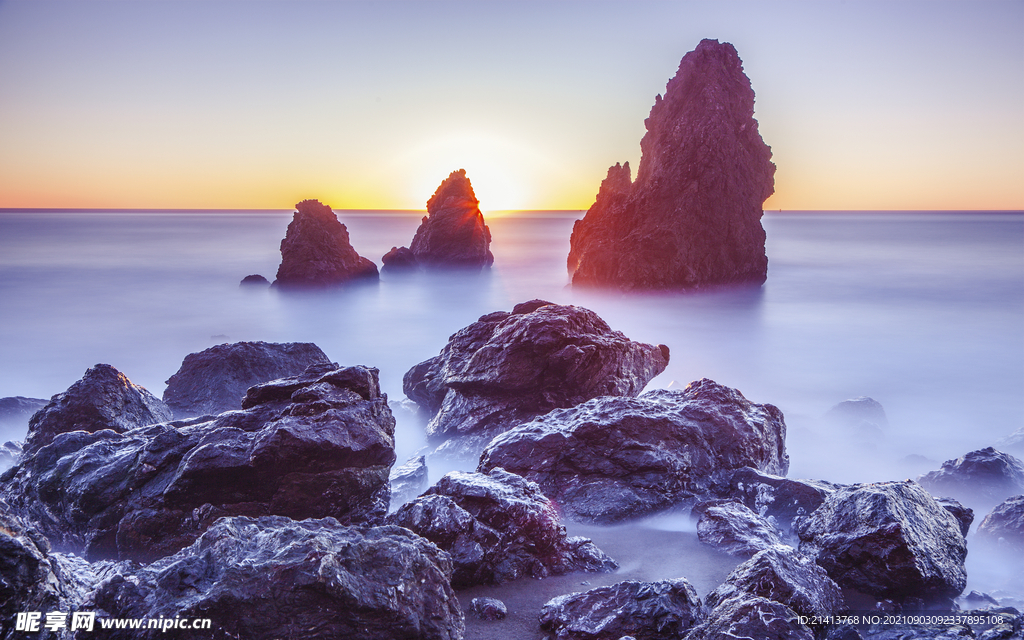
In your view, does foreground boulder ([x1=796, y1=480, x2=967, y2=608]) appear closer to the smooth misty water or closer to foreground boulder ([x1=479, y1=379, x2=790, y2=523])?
foreground boulder ([x1=479, y1=379, x2=790, y2=523])

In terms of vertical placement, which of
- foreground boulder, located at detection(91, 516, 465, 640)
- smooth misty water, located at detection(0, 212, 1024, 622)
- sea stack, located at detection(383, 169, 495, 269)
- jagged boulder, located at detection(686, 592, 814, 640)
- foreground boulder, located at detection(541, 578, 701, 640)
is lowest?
smooth misty water, located at detection(0, 212, 1024, 622)

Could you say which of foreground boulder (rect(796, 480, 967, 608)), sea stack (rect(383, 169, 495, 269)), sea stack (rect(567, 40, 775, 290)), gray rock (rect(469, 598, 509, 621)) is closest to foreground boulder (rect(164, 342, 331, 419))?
gray rock (rect(469, 598, 509, 621))

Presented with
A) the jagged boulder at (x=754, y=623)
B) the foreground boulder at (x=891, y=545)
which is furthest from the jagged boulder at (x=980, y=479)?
the jagged boulder at (x=754, y=623)

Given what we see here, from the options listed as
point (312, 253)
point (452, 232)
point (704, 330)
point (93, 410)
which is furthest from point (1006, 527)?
point (452, 232)

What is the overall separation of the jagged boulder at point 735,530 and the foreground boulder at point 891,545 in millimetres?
318

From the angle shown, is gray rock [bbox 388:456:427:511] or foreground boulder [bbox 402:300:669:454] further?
foreground boulder [bbox 402:300:669:454]

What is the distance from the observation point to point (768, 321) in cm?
2316

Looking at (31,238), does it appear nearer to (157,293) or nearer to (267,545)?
(157,293)

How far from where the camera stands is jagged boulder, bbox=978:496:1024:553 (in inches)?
217

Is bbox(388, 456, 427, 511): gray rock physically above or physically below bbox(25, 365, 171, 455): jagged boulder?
below

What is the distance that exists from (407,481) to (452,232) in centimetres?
3724

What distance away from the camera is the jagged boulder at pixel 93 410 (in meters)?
6.43

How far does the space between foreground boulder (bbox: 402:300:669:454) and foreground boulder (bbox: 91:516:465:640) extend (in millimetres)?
4170

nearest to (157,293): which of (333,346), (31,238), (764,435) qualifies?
(333,346)
